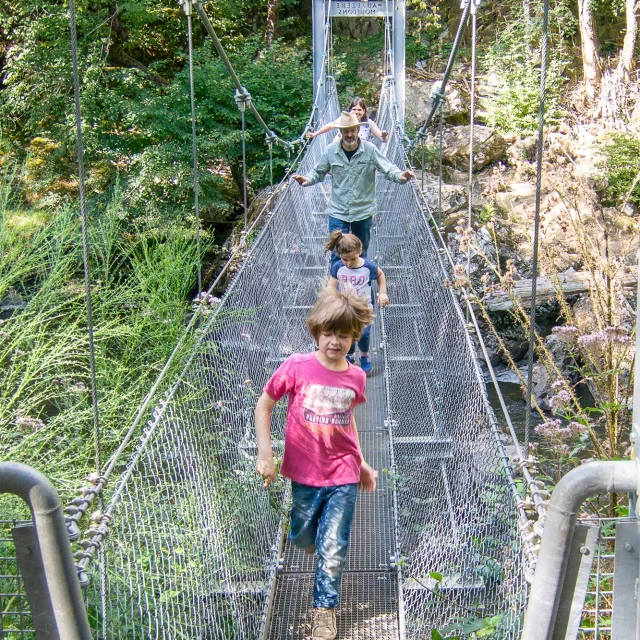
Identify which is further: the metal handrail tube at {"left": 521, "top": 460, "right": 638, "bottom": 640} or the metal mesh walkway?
the metal mesh walkway

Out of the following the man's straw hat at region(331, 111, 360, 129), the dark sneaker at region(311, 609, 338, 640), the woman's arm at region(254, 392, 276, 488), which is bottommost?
the dark sneaker at region(311, 609, 338, 640)

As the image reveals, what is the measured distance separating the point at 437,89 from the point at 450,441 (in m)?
2.70

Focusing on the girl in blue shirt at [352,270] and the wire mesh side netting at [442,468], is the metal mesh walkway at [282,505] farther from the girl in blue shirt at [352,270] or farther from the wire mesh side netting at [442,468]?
the girl in blue shirt at [352,270]

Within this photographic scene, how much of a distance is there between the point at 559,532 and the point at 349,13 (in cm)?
886

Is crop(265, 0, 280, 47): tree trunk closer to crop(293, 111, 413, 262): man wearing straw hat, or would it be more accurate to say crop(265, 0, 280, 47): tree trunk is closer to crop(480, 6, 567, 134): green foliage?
crop(480, 6, 567, 134): green foliage

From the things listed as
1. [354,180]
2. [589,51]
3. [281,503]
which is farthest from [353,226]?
[589,51]

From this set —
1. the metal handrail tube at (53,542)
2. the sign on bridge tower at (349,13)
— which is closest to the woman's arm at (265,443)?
the metal handrail tube at (53,542)

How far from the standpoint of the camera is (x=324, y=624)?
173cm

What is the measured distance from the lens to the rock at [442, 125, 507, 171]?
27.7 feet

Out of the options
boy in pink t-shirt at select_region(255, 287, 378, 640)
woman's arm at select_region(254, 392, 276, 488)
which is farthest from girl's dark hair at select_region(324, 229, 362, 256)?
woman's arm at select_region(254, 392, 276, 488)

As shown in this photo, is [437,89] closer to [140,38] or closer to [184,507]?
[184,507]

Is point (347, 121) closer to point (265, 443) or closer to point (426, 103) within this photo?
point (265, 443)

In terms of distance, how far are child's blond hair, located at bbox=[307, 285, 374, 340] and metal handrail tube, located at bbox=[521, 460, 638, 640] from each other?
0.85 metres

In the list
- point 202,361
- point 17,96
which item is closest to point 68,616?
point 202,361
